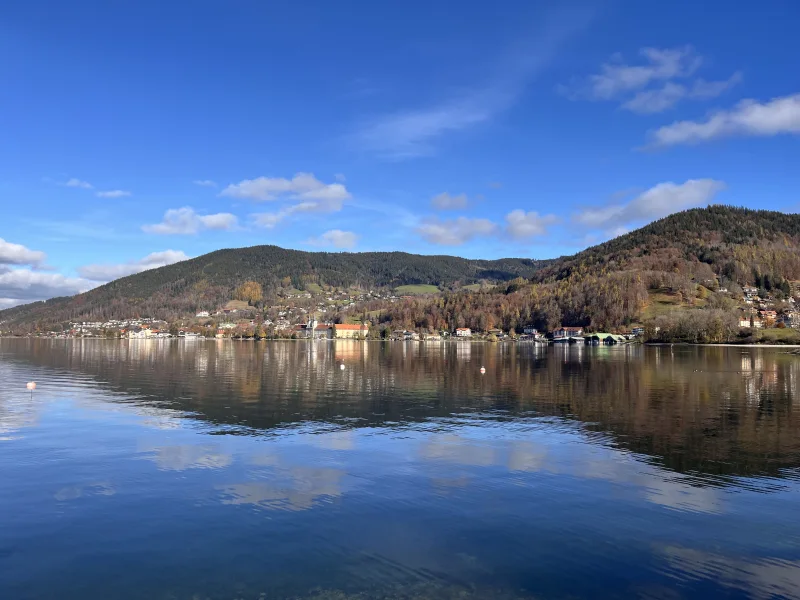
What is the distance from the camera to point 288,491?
21.6m

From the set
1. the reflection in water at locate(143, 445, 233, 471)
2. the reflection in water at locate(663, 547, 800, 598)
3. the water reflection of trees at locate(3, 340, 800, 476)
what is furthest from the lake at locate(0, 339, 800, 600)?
the water reflection of trees at locate(3, 340, 800, 476)

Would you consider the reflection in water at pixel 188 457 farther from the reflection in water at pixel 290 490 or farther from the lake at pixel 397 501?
the reflection in water at pixel 290 490

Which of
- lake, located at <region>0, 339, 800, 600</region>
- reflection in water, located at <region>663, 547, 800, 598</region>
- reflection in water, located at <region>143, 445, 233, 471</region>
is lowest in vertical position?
Answer: reflection in water, located at <region>663, 547, 800, 598</region>

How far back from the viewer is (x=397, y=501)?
20594 millimetres

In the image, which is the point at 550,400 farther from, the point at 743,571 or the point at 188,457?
the point at 743,571

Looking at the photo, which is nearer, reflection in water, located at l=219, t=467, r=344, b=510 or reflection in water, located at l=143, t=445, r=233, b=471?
reflection in water, located at l=219, t=467, r=344, b=510

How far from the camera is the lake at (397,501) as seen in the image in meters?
14.5

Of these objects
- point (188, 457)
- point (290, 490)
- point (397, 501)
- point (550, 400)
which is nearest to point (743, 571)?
point (397, 501)

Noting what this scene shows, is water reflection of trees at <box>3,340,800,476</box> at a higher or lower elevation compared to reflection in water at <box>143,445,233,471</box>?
lower

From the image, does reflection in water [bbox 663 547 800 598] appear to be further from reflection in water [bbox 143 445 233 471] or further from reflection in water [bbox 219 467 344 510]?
reflection in water [bbox 143 445 233 471]

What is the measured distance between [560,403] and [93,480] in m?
35.2

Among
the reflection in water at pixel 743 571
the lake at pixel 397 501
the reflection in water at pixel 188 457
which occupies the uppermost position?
the reflection in water at pixel 188 457

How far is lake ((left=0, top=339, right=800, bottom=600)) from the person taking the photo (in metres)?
14.5

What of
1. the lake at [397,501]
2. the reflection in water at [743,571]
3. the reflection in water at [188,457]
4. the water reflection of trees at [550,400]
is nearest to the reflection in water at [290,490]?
the lake at [397,501]
